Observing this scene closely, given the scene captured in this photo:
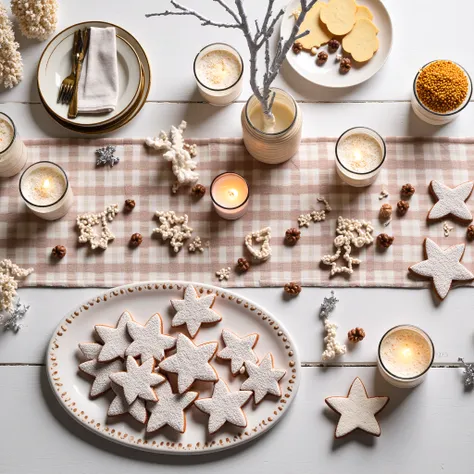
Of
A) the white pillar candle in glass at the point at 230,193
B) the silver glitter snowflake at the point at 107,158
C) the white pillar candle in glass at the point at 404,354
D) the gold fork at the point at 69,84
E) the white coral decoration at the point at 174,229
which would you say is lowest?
the white pillar candle in glass at the point at 404,354

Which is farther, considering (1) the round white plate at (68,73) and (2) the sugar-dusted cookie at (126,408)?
(1) the round white plate at (68,73)

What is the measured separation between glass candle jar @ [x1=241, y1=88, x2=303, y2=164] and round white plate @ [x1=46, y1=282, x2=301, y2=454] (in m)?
0.37

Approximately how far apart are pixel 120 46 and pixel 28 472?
1.11 metres

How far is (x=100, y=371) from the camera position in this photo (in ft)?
5.46

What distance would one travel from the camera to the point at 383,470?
1613 millimetres

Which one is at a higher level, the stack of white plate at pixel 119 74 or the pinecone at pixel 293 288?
the stack of white plate at pixel 119 74

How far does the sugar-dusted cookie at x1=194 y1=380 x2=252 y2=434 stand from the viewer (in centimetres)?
161

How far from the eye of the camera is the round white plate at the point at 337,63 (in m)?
1.76

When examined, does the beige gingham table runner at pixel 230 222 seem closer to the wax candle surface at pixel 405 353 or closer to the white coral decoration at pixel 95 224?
the white coral decoration at pixel 95 224

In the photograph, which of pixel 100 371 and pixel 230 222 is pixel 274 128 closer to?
pixel 230 222

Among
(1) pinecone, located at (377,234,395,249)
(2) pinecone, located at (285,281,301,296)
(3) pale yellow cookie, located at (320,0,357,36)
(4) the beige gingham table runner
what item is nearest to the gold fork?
(4) the beige gingham table runner

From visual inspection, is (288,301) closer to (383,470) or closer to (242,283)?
(242,283)

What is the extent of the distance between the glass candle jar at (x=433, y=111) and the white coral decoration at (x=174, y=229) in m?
0.66

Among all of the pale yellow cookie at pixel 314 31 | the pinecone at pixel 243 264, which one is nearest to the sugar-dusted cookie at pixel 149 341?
the pinecone at pixel 243 264
